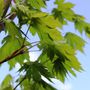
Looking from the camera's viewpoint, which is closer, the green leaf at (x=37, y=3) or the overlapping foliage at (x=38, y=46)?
the overlapping foliage at (x=38, y=46)

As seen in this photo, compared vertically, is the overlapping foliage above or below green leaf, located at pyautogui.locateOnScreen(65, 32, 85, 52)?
above

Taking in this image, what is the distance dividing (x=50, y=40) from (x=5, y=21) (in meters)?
0.26

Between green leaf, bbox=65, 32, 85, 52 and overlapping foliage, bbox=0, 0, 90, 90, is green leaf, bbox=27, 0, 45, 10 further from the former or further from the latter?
green leaf, bbox=65, 32, 85, 52

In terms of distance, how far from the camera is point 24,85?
73.2 inches

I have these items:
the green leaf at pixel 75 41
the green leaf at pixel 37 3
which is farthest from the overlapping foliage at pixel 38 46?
the green leaf at pixel 75 41

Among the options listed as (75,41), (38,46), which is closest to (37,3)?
(75,41)

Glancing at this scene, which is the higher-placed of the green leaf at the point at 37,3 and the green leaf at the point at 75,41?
the green leaf at the point at 37,3

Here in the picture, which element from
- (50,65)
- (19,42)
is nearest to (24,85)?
(50,65)

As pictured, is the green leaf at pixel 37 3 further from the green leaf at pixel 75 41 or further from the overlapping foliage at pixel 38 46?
the green leaf at pixel 75 41

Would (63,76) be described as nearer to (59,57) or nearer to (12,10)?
→ (59,57)

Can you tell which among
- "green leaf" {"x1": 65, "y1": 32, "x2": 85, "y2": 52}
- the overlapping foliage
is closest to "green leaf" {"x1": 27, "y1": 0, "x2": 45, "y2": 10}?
the overlapping foliage

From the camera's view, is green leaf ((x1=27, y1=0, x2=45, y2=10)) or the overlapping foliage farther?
green leaf ((x1=27, y1=0, x2=45, y2=10))

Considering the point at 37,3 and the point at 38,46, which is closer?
the point at 38,46

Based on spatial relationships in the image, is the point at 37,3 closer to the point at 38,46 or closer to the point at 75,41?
the point at 75,41
